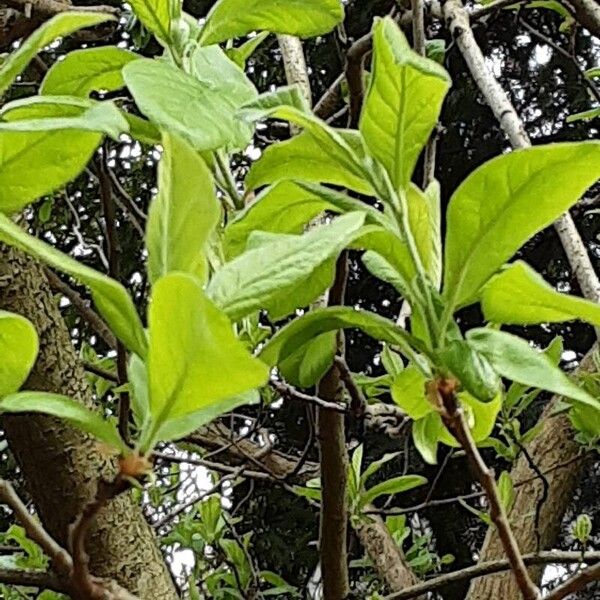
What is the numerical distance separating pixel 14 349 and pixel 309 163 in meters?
0.12

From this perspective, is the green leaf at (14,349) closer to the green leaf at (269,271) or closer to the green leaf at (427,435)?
the green leaf at (269,271)

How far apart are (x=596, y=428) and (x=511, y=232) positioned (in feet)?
2.21

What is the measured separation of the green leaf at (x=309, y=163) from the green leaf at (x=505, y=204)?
0.11 feet

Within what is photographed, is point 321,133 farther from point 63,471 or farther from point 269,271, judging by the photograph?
point 63,471

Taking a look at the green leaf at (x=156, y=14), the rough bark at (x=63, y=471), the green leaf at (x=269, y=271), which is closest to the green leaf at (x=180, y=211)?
the green leaf at (x=269, y=271)

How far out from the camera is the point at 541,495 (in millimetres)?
1444

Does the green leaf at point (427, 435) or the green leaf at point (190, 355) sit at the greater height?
the green leaf at point (190, 355)

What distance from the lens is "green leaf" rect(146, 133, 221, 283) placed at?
0.89 ft

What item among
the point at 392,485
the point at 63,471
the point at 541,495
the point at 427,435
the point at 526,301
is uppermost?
the point at 526,301

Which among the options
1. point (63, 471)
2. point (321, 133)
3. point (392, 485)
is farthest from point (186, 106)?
point (392, 485)

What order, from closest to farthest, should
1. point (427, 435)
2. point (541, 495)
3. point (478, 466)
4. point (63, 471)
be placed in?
point (478, 466), point (427, 435), point (63, 471), point (541, 495)

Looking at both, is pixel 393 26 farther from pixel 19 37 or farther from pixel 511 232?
pixel 19 37

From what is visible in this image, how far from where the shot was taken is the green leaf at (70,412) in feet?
0.89

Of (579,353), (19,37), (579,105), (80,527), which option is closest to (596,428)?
(19,37)
